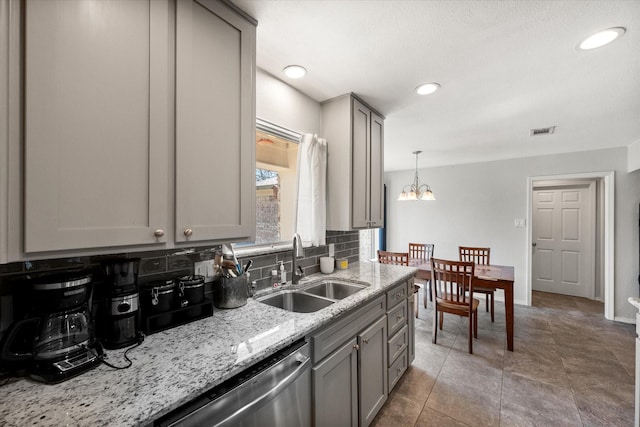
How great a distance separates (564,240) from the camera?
4711 millimetres

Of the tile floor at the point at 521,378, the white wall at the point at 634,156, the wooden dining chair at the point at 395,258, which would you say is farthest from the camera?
the wooden dining chair at the point at 395,258

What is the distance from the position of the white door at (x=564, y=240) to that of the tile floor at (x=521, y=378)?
1.30 metres

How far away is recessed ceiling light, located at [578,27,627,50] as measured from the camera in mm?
1362

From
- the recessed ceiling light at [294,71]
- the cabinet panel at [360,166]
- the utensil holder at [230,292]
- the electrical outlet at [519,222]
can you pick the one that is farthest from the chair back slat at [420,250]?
the utensil holder at [230,292]

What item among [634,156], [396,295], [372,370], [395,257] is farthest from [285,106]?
[634,156]

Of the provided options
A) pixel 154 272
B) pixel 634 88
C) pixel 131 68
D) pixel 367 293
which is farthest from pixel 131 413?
pixel 634 88

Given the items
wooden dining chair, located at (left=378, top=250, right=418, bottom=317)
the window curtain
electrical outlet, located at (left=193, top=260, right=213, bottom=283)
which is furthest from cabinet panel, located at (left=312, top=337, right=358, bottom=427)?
wooden dining chair, located at (left=378, top=250, right=418, bottom=317)

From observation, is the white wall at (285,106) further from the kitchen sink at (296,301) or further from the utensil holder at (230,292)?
the kitchen sink at (296,301)

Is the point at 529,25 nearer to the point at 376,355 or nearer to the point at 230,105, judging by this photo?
the point at 230,105

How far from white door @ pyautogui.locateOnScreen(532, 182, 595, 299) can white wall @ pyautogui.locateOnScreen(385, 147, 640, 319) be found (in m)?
1.05

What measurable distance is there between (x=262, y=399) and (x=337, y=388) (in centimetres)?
61

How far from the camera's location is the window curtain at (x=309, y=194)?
209 cm

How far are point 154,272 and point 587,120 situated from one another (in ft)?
12.9

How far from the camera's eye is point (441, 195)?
16.4 ft
